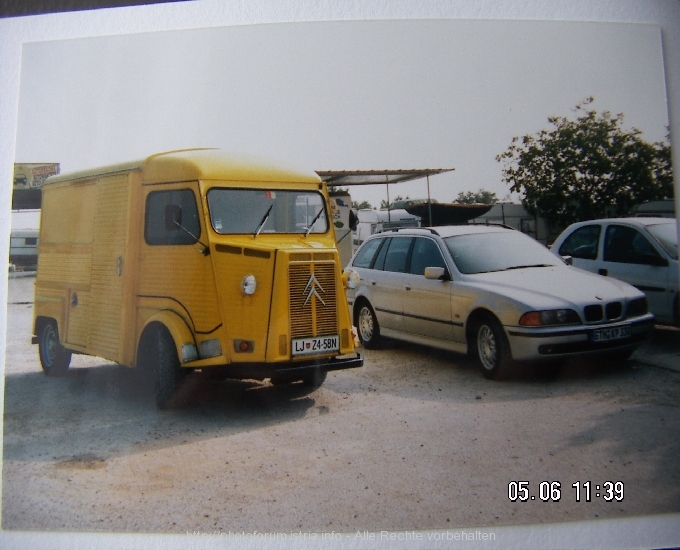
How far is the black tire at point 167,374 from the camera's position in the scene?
10.8ft

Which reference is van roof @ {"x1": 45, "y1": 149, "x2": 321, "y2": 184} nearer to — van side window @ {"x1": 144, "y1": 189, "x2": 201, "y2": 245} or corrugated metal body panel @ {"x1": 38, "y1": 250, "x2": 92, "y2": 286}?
van side window @ {"x1": 144, "y1": 189, "x2": 201, "y2": 245}

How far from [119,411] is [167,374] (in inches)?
14.9

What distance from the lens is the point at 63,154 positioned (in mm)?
2941

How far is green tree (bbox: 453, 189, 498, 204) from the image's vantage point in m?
2.84

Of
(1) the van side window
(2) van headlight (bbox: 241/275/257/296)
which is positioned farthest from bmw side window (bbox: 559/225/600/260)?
(1) the van side window

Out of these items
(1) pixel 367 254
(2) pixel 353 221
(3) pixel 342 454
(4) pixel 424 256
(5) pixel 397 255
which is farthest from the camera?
(1) pixel 367 254

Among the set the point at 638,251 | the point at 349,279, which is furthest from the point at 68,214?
the point at 638,251

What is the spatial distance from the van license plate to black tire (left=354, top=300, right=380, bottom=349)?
2.07 ft

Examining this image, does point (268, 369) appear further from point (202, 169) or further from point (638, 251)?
point (638, 251)

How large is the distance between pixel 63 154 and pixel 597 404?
2981 mm

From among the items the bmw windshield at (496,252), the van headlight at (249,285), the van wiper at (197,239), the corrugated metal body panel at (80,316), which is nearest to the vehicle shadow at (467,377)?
the bmw windshield at (496,252)

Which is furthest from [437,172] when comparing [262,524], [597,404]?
[262,524]

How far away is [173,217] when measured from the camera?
349 cm
